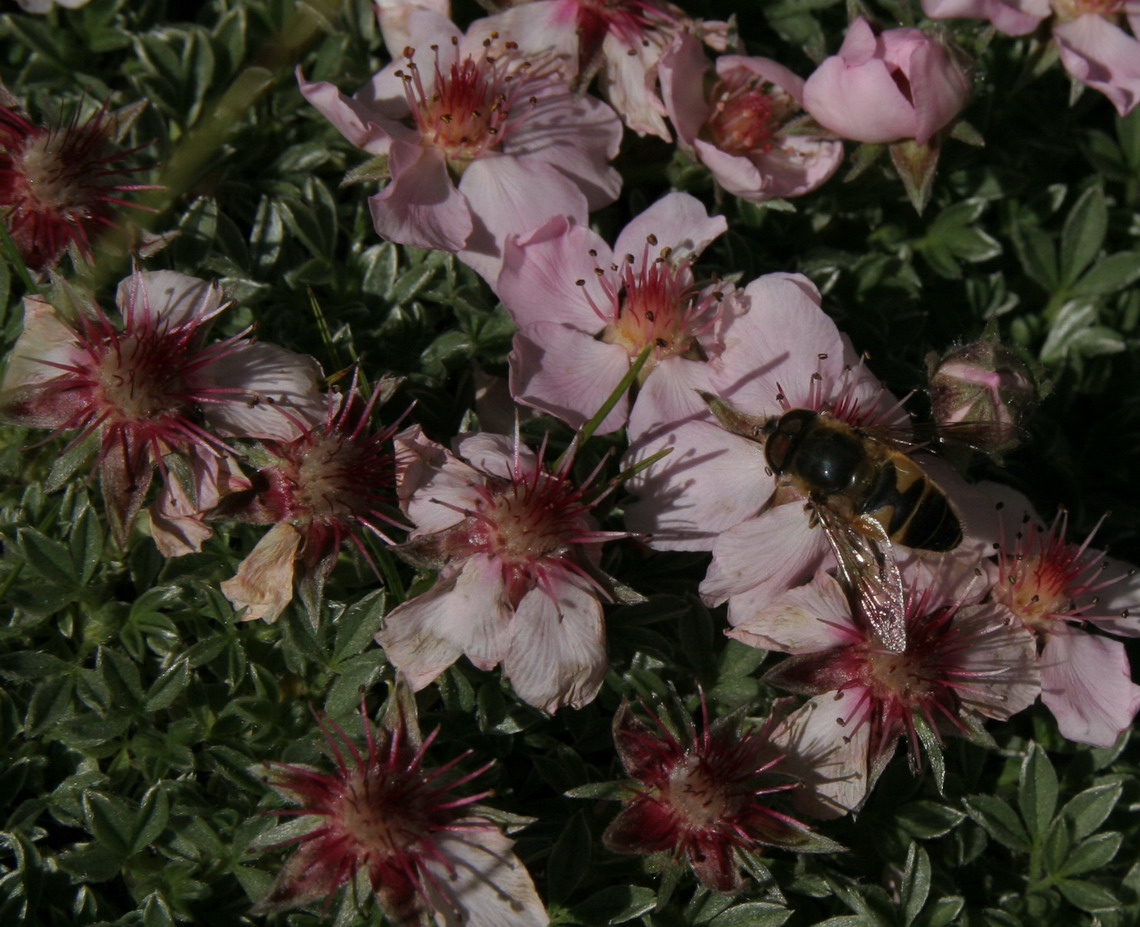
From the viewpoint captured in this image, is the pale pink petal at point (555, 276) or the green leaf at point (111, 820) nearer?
the green leaf at point (111, 820)

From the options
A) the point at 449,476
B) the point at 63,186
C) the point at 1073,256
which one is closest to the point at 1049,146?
the point at 1073,256

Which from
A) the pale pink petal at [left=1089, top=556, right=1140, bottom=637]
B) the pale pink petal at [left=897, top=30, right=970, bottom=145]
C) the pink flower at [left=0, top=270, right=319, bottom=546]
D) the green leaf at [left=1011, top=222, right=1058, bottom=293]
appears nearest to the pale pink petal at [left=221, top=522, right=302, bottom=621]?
the pink flower at [left=0, top=270, right=319, bottom=546]

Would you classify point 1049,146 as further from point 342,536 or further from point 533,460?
point 342,536

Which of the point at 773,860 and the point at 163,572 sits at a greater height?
the point at 163,572

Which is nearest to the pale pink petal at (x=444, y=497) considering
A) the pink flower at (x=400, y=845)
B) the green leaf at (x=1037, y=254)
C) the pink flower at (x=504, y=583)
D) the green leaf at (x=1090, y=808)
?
the pink flower at (x=504, y=583)

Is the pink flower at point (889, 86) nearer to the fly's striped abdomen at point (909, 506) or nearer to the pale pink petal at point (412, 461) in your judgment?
the fly's striped abdomen at point (909, 506)

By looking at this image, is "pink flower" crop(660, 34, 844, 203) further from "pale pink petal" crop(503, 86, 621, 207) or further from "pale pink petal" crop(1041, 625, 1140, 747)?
"pale pink petal" crop(1041, 625, 1140, 747)
